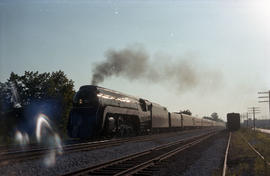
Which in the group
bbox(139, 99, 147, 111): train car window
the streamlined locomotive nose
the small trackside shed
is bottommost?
the small trackside shed

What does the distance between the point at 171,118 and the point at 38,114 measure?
1790 cm

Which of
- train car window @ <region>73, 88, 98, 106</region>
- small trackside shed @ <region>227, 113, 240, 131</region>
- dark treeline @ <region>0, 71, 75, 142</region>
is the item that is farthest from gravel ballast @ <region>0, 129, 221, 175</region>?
small trackside shed @ <region>227, 113, 240, 131</region>

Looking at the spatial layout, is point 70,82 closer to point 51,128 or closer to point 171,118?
point 51,128

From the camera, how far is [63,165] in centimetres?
984

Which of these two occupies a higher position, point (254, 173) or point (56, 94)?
point (56, 94)

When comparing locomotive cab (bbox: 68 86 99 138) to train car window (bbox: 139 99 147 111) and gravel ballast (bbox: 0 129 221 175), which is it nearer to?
gravel ballast (bbox: 0 129 221 175)

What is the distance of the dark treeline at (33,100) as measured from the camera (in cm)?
3152

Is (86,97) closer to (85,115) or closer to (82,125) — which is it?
(85,115)

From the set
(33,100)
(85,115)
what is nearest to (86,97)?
(85,115)

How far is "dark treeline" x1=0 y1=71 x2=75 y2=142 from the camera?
3152 cm

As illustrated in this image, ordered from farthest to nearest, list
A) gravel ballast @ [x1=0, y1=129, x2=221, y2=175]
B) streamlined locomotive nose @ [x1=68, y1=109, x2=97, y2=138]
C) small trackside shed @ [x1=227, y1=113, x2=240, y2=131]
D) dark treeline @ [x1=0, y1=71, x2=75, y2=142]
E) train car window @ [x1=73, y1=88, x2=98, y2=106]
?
small trackside shed @ [x1=227, y1=113, x2=240, y2=131], dark treeline @ [x1=0, y1=71, x2=75, y2=142], train car window @ [x1=73, y1=88, x2=98, y2=106], streamlined locomotive nose @ [x1=68, y1=109, x2=97, y2=138], gravel ballast @ [x1=0, y1=129, x2=221, y2=175]

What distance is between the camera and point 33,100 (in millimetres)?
36750

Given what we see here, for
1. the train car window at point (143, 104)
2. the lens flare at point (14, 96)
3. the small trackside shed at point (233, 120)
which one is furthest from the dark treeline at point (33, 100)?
the small trackside shed at point (233, 120)

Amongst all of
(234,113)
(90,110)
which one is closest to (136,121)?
(90,110)
